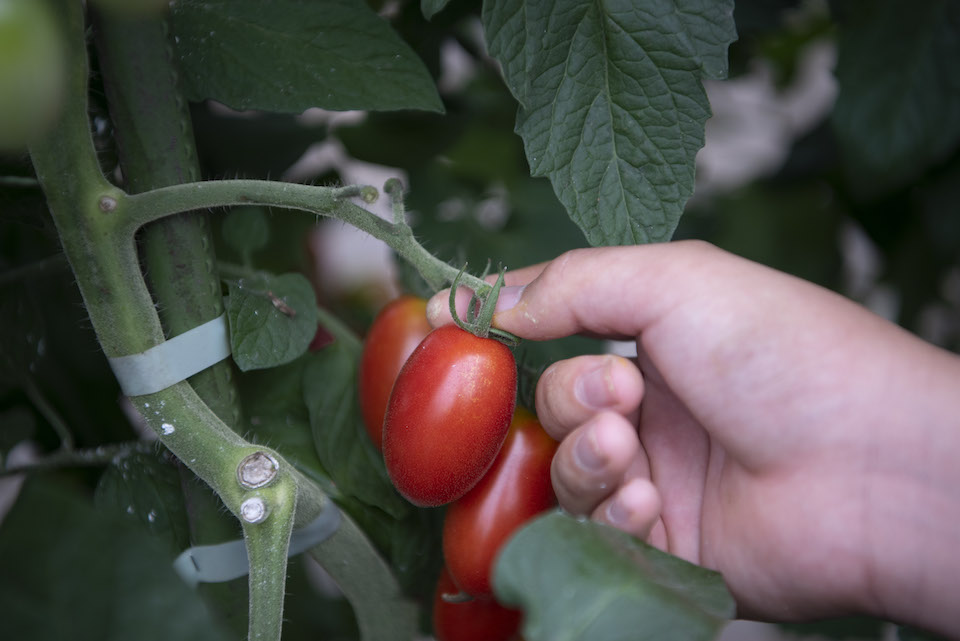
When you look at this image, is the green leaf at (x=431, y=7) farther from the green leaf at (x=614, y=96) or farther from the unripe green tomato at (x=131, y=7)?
the unripe green tomato at (x=131, y=7)

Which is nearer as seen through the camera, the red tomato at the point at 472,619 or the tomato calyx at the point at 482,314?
the tomato calyx at the point at 482,314

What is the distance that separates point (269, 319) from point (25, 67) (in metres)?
0.23

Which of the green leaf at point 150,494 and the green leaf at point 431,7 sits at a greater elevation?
the green leaf at point 431,7

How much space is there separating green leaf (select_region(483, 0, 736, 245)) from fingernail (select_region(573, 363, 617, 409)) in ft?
0.26

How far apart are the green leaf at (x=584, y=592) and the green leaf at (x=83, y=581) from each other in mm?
129

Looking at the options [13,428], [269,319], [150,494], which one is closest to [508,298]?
[269,319]

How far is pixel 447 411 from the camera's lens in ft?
1.48

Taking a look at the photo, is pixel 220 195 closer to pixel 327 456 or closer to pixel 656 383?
pixel 327 456

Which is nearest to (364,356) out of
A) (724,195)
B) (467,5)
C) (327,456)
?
(327,456)

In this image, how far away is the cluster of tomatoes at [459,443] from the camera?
456 mm

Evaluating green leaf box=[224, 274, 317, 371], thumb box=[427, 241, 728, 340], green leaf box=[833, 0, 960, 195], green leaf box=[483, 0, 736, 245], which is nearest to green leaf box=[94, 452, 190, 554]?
green leaf box=[224, 274, 317, 371]

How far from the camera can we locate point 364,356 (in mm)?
583

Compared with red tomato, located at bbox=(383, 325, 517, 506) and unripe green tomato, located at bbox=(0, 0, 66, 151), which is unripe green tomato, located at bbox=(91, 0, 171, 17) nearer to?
unripe green tomato, located at bbox=(0, 0, 66, 151)

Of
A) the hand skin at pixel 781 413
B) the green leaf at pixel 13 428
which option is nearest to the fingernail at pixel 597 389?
the hand skin at pixel 781 413
